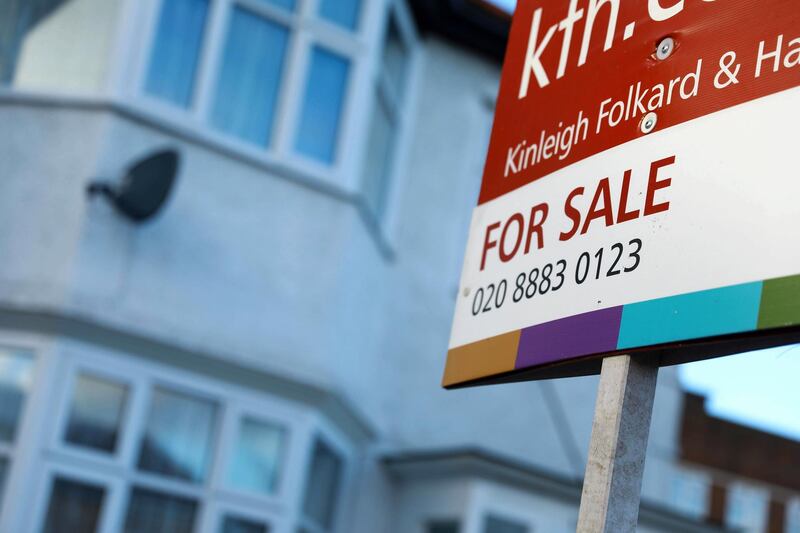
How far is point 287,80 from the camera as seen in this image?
988cm

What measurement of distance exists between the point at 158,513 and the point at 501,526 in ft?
9.80

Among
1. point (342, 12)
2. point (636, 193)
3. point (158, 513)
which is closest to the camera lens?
point (636, 193)

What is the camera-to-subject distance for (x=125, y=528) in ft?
28.0

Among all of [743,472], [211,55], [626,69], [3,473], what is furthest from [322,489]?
[626,69]

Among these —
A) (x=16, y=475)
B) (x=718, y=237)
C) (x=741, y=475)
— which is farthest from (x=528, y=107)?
(x=741, y=475)

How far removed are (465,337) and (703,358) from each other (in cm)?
80

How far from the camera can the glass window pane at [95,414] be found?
852cm

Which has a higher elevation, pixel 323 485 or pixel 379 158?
pixel 379 158

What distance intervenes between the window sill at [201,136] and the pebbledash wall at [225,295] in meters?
0.02

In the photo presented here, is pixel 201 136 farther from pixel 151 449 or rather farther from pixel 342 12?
pixel 151 449

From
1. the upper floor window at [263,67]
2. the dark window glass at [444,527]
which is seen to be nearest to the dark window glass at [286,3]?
the upper floor window at [263,67]

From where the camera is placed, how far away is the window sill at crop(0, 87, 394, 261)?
907cm

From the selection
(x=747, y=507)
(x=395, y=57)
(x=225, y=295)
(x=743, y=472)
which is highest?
(x=395, y=57)

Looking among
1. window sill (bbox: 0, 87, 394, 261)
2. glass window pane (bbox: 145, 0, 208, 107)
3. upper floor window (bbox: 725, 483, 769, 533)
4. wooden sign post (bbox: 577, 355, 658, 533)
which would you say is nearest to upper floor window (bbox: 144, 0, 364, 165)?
glass window pane (bbox: 145, 0, 208, 107)
